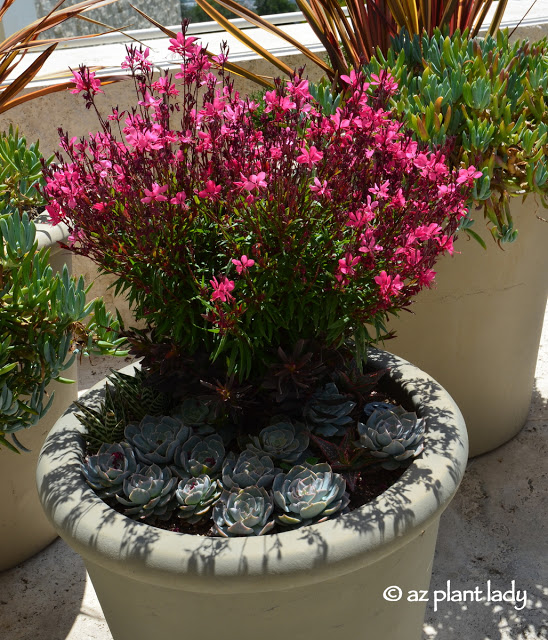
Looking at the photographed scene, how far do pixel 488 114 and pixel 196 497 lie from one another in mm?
1060

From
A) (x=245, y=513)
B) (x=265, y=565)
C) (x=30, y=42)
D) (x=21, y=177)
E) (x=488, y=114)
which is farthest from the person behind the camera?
(x=30, y=42)

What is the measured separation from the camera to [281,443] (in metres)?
1.29

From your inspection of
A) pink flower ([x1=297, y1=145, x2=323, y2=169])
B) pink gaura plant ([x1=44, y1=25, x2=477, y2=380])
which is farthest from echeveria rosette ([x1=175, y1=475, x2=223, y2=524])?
pink flower ([x1=297, y1=145, x2=323, y2=169])

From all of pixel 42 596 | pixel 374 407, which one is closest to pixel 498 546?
pixel 374 407

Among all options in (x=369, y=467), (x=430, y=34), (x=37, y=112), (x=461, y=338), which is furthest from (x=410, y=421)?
(x=37, y=112)

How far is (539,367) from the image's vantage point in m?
2.64

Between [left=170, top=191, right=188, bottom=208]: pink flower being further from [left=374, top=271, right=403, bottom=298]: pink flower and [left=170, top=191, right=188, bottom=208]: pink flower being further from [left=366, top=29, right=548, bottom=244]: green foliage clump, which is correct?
[left=366, top=29, right=548, bottom=244]: green foliage clump

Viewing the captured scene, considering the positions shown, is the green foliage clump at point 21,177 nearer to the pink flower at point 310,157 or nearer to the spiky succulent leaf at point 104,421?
the spiky succulent leaf at point 104,421

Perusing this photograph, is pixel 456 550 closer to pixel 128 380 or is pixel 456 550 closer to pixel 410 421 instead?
pixel 410 421

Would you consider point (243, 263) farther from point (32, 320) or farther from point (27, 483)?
point (27, 483)

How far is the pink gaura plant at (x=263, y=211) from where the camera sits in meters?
1.13

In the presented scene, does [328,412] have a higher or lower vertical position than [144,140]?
lower

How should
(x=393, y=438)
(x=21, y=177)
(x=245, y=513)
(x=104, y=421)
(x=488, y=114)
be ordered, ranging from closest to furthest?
(x=245, y=513), (x=393, y=438), (x=104, y=421), (x=488, y=114), (x=21, y=177)

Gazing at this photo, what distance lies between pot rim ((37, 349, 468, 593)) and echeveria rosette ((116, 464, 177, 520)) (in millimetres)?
50
